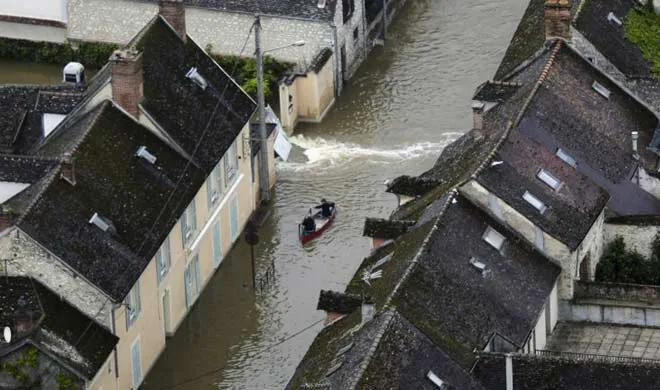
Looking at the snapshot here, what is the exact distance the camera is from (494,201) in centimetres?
7388

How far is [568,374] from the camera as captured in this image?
211 ft

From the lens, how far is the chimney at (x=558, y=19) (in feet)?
277

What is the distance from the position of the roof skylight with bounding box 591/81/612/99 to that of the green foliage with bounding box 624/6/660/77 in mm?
2874

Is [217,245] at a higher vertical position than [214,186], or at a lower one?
lower

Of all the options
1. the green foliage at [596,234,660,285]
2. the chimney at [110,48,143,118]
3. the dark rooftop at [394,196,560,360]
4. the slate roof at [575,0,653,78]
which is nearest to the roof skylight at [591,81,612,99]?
the slate roof at [575,0,653,78]

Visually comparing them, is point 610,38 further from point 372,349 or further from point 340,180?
point 372,349

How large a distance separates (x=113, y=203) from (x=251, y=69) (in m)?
23.9

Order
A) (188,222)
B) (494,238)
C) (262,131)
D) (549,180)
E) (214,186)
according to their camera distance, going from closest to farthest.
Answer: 1. (494,238)
2. (549,180)
3. (188,222)
4. (214,186)
5. (262,131)

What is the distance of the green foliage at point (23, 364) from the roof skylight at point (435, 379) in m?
12.9

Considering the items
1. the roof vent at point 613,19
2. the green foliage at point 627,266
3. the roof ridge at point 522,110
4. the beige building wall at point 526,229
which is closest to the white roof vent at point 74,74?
the roof ridge at point 522,110

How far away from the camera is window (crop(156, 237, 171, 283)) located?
76312mm

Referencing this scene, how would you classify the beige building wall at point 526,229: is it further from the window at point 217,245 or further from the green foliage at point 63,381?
the green foliage at point 63,381

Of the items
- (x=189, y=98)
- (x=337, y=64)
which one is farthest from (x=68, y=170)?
(x=337, y=64)

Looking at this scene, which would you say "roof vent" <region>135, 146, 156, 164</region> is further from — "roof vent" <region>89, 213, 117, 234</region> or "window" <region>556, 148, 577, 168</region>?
"window" <region>556, 148, 577, 168</region>
